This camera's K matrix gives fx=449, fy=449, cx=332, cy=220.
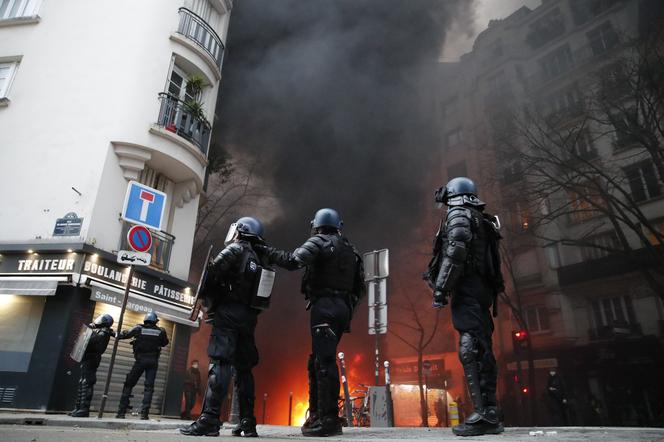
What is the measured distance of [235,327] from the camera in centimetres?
311

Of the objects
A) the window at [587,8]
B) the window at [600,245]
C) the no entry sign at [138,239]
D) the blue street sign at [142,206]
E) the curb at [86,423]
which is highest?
Result: the window at [587,8]

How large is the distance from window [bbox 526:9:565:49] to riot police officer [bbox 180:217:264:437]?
18.4m

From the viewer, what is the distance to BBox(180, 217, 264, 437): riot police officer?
118 inches

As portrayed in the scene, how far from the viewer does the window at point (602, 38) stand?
14523 millimetres

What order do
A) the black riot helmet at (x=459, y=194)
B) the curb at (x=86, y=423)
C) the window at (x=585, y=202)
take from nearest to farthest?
the black riot helmet at (x=459, y=194) < the curb at (x=86, y=423) < the window at (x=585, y=202)

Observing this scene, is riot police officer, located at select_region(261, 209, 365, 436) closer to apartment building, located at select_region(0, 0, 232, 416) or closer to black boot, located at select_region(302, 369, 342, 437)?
black boot, located at select_region(302, 369, 342, 437)

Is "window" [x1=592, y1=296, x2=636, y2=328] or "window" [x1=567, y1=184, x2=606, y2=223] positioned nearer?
"window" [x1=567, y1=184, x2=606, y2=223]

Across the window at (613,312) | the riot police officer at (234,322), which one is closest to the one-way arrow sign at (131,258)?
the riot police officer at (234,322)

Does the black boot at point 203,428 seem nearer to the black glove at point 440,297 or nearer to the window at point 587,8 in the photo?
the black glove at point 440,297

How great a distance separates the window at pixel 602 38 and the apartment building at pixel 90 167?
40.9 feet

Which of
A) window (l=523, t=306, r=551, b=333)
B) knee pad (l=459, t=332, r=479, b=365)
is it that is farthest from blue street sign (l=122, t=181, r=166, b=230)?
window (l=523, t=306, r=551, b=333)

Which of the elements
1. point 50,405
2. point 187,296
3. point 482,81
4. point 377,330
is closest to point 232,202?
point 187,296

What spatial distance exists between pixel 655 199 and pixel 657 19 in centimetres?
507

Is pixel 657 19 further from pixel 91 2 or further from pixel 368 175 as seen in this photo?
pixel 91 2
